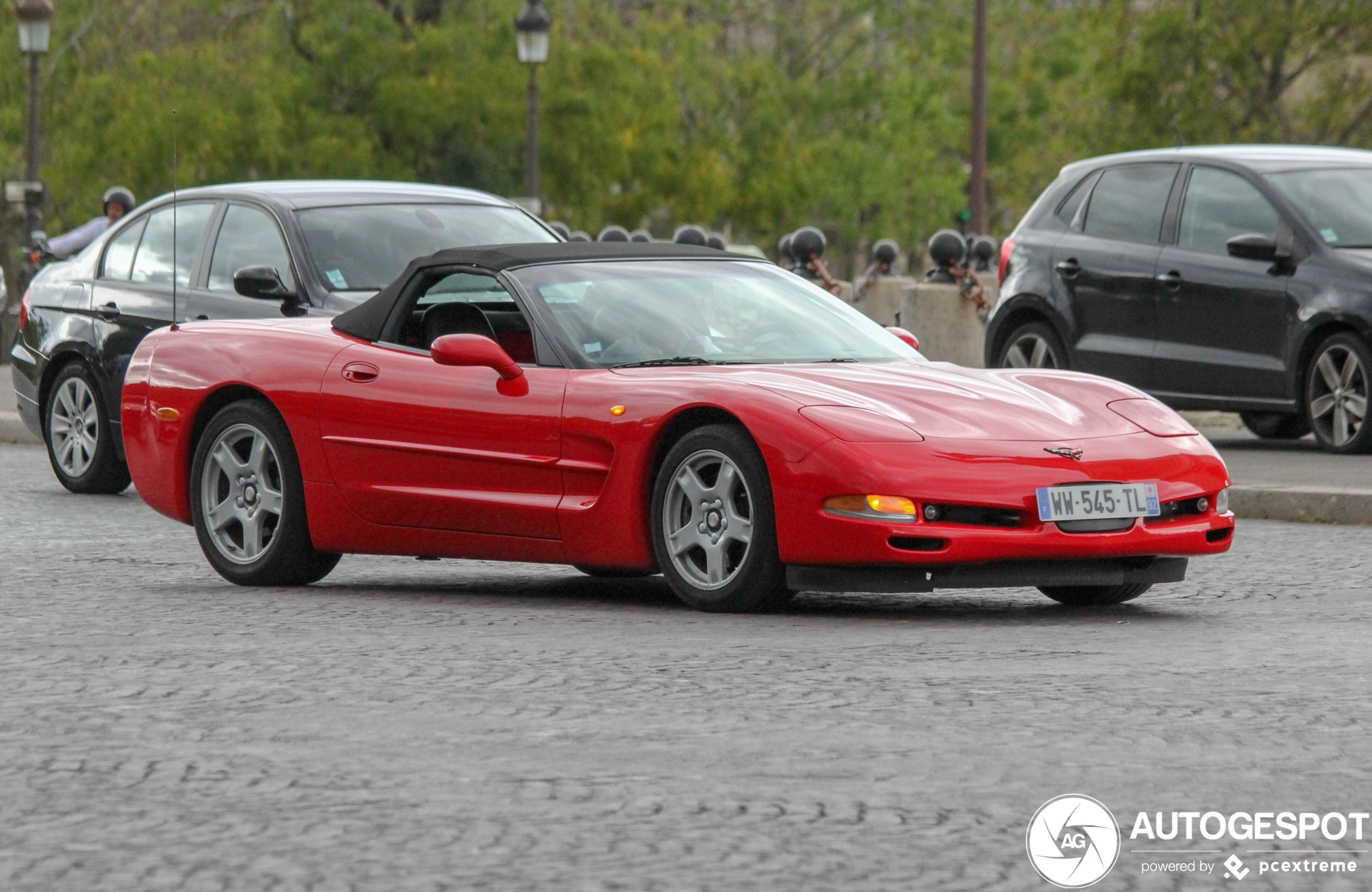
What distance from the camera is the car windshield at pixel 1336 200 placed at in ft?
46.8

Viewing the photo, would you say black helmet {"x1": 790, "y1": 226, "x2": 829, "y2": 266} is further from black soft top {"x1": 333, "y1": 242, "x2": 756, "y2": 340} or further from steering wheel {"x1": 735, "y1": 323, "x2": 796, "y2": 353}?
steering wheel {"x1": 735, "y1": 323, "x2": 796, "y2": 353}

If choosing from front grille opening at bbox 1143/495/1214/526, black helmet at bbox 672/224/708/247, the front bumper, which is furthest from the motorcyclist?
front grille opening at bbox 1143/495/1214/526

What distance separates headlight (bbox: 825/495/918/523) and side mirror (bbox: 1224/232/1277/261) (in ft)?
22.6

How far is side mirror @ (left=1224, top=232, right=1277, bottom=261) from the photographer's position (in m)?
14.2

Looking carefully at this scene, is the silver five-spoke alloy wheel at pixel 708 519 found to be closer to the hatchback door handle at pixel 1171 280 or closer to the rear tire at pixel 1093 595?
the rear tire at pixel 1093 595

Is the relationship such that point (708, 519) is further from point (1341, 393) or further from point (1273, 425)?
point (1273, 425)

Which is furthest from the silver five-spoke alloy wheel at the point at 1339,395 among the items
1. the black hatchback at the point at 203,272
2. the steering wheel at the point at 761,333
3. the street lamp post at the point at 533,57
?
the street lamp post at the point at 533,57

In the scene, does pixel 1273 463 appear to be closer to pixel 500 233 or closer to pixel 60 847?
pixel 500 233

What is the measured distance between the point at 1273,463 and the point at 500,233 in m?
4.28

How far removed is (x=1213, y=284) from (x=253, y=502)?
691cm

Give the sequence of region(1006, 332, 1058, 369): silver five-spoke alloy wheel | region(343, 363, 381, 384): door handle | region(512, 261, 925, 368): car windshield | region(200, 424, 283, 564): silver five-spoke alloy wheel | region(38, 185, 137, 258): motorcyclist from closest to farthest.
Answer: region(512, 261, 925, 368): car windshield, region(343, 363, 381, 384): door handle, region(200, 424, 283, 564): silver five-spoke alloy wheel, region(1006, 332, 1058, 369): silver five-spoke alloy wheel, region(38, 185, 137, 258): motorcyclist

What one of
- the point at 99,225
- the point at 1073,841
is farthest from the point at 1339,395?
the point at 99,225

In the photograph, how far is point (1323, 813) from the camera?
4977 millimetres

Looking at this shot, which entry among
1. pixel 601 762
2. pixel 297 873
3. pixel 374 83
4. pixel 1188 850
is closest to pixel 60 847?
pixel 297 873
